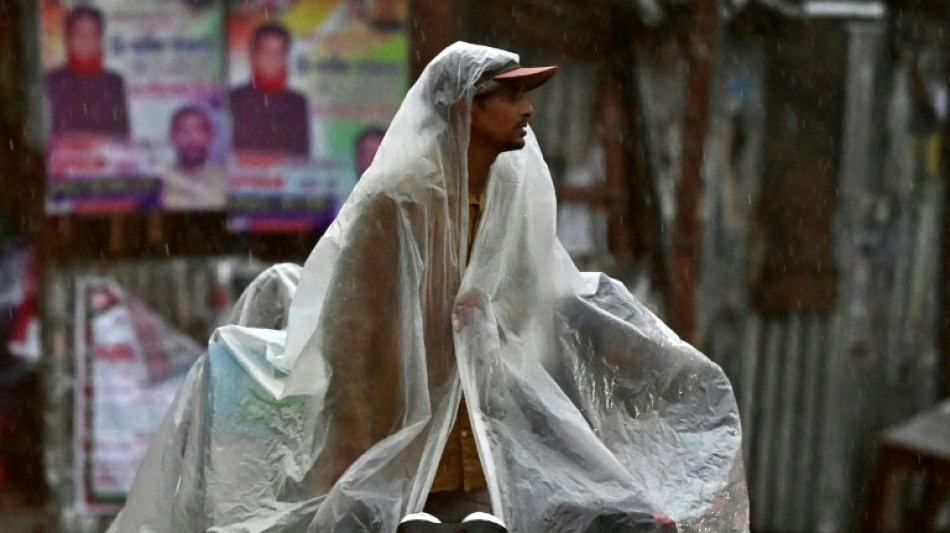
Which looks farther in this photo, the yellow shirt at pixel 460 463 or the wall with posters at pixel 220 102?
the wall with posters at pixel 220 102

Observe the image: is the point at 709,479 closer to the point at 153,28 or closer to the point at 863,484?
the point at 153,28

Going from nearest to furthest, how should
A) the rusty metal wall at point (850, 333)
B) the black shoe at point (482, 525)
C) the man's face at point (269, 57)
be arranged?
1. the black shoe at point (482, 525)
2. the man's face at point (269, 57)
3. the rusty metal wall at point (850, 333)

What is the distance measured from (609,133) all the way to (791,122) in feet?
3.76

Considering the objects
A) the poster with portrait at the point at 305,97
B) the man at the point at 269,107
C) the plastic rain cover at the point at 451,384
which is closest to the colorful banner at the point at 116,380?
the poster with portrait at the point at 305,97

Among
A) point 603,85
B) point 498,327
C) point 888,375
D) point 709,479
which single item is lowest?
point 888,375

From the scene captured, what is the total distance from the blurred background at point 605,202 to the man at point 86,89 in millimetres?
13

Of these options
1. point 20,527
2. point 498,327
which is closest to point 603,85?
point 20,527

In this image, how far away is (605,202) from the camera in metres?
7.80

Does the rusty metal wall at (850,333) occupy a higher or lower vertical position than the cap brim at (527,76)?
lower

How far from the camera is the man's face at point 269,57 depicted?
7152 mm

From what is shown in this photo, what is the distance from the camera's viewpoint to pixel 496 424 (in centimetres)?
319

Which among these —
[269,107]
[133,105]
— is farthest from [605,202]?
Answer: [133,105]

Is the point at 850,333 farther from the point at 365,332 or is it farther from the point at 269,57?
the point at 365,332

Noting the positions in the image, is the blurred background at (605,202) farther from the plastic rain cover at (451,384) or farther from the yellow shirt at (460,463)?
the yellow shirt at (460,463)
